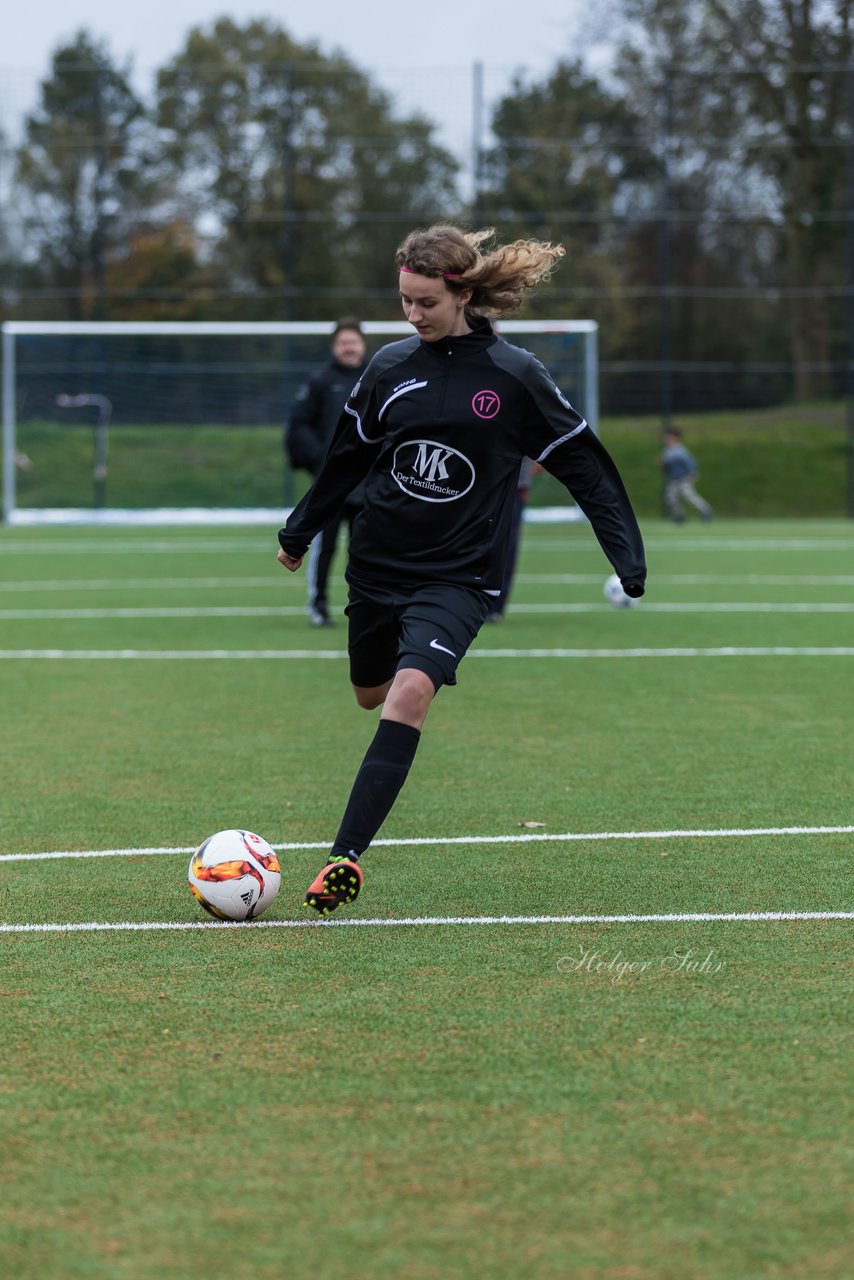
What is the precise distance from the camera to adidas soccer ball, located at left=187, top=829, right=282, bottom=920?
4527 millimetres

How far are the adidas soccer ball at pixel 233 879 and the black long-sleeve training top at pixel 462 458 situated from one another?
3.07ft

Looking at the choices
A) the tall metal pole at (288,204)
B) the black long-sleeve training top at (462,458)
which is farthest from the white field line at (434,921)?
the tall metal pole at (288,204)

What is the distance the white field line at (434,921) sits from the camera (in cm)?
448

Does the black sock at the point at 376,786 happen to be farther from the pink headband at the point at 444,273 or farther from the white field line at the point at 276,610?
the white field line at the point at 276,610

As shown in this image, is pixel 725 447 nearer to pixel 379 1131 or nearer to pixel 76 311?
pixel 76 311

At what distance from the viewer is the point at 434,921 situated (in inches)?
178

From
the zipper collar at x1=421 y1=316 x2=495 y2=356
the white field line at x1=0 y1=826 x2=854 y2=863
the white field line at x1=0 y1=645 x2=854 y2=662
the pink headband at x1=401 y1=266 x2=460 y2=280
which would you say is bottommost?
the white field line at x1=0 y1=645 x2=854 y2=662

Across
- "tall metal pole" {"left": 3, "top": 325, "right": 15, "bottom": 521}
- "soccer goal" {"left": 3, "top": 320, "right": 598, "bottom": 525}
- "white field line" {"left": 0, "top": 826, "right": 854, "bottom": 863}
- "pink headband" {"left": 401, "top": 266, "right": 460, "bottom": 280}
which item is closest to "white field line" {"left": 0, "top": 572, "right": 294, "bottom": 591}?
"soccer goal" {"left": 3, "top": 320, "right": 598, "bottom": 525}

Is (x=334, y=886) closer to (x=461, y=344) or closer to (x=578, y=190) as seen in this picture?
(x=461, y=344)

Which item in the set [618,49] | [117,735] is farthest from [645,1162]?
[618,49]

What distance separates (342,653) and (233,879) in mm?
6474

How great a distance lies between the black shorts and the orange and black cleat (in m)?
0.59

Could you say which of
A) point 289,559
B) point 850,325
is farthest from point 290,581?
point 850,325

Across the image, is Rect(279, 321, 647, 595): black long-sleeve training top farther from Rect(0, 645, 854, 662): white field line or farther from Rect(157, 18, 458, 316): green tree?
Rect(157, 18, 458, 316): green tree
